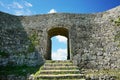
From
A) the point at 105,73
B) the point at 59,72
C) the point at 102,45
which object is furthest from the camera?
the point at 102,45

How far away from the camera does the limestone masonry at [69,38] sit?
38.8 feet

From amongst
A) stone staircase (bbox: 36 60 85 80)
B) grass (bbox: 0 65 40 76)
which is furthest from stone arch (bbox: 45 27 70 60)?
stone staircase (bbox: 36 60 85 80)

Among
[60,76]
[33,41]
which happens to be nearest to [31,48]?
[33,41]

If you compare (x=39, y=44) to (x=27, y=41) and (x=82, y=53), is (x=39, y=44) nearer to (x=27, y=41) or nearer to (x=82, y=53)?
(x=27, y=41)

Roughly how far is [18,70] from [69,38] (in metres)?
3.89

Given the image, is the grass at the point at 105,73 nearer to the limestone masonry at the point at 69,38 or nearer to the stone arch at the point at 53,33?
the limestone masonry at the point at 69,38

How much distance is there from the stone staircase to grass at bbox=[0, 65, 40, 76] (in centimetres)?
85

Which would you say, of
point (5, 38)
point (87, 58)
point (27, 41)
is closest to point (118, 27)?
point (87, 58)

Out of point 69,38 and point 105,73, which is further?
point 69,38

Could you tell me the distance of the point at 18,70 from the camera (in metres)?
10.9

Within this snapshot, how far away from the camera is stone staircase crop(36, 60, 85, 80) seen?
30.3 feet

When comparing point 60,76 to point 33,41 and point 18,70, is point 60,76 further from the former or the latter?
point 33,41

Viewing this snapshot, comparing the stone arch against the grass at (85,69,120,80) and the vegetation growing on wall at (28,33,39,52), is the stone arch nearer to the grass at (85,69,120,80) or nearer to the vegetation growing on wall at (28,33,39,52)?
the vegetation growing on wall at (28,33,39,52)

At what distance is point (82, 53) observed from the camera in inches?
473
